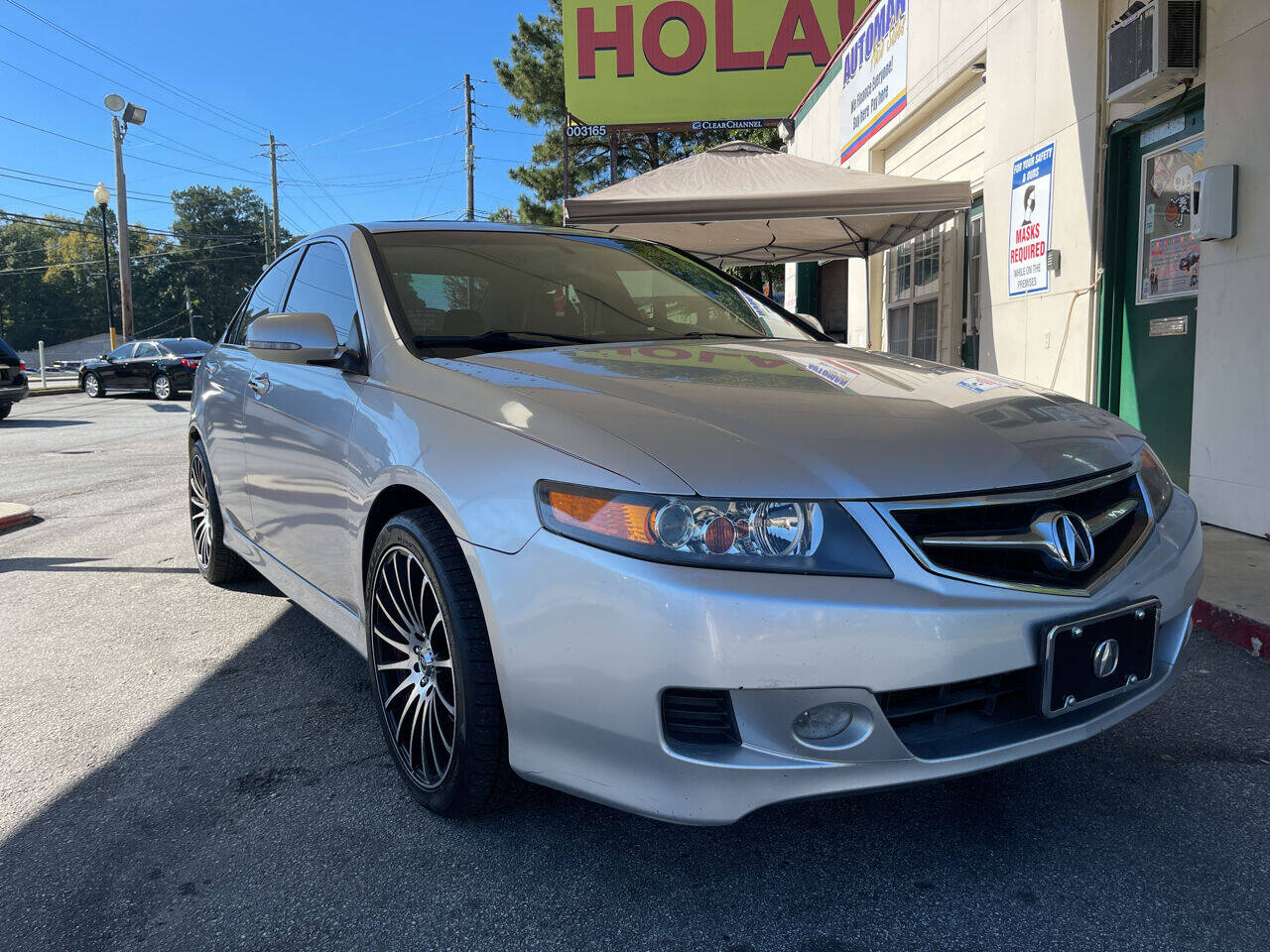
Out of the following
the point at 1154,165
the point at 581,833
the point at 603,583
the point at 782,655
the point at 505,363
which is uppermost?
the point at 1154,165

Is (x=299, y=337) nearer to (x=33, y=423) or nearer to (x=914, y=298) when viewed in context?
(x=914, y=298)

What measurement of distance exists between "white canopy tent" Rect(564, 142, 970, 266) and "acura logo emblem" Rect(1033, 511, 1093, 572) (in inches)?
198

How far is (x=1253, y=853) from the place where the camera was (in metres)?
1.99

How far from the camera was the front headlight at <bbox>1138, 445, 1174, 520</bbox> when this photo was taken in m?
2.16

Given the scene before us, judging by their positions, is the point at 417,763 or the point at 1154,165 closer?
the point at 417,763

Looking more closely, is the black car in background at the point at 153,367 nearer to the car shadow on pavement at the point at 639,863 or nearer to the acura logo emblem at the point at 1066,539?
the car shadow on pavement at the point at 639,863

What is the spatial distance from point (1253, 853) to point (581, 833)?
1.47 metres

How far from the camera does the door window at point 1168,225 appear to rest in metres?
5.17

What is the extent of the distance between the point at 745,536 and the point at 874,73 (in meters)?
10.2

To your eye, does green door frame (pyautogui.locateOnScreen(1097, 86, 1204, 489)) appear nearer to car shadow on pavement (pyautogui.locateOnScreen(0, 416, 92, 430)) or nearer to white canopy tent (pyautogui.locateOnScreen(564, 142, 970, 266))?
white canopy tent (pyautogui.locateOnScreen(564, 142, 970, 266))

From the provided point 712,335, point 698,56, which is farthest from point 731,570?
point 698,56

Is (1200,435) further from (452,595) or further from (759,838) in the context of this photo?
(452,595)

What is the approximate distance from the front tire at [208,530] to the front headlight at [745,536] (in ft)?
9.60

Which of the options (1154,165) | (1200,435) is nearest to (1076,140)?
(1154,165)
